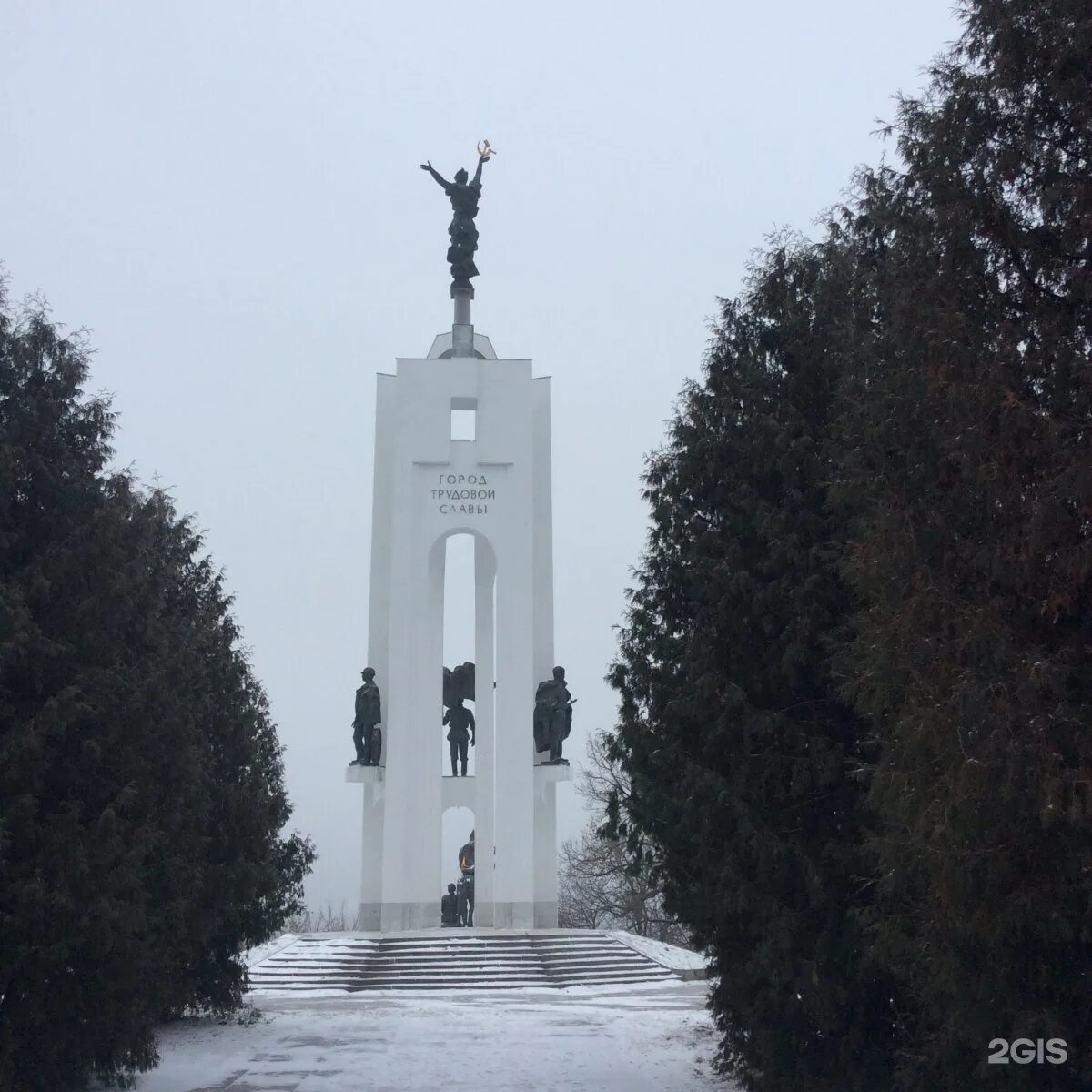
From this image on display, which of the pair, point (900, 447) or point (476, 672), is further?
point (476, 672)

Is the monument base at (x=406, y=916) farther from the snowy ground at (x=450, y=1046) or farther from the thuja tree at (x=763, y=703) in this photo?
the thuja tree at (x=763, y=703)

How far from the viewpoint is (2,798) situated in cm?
746

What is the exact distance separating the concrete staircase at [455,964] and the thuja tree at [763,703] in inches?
315

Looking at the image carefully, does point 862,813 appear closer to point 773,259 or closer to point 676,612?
point 676,612

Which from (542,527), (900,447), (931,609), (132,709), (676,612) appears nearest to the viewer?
(931,609)

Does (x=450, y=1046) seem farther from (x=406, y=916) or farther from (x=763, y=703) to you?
(x=406, y=916)

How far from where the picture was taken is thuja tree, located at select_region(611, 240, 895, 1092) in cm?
779

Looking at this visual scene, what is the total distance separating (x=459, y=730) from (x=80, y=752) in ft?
54.6

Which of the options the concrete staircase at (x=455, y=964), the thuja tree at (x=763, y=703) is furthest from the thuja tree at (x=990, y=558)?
the concrete staircase at (x=455, y=964)

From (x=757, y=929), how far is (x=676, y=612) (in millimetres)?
2292

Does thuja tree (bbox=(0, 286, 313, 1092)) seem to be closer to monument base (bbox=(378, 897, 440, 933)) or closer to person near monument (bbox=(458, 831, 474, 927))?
monument base (bbox=(378, 897, 440, 933))

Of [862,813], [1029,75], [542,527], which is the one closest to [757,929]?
[862,813]

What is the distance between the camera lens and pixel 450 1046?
1111cm

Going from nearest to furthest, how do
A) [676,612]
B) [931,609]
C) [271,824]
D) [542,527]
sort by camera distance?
[931,609] < [676,612] < [271,824] < [542,527]
